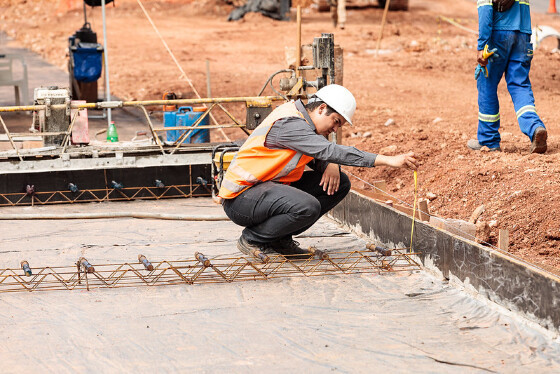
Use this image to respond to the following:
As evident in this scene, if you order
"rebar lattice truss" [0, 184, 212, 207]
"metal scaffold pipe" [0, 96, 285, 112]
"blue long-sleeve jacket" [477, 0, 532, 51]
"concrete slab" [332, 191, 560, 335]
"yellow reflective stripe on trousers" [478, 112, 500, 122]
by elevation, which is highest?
"blue long-sleeve jacket" [477, 0, 532, 51]

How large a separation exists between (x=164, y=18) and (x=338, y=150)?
24479 mm

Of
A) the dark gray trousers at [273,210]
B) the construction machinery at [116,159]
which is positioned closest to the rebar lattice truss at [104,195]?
the construction machinery at [116,159]

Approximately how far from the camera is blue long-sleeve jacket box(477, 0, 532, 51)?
7781mm

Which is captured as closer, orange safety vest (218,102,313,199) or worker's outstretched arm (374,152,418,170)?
worker's outstretched arm (374,152,418,170)

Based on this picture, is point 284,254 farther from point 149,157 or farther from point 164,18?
point 164,18

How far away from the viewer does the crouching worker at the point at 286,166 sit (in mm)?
5203

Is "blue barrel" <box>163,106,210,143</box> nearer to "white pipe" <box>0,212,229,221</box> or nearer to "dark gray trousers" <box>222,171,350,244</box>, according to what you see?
"white pipe" <box>0,212,229,221</box>

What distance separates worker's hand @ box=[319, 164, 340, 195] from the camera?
5.49 metres

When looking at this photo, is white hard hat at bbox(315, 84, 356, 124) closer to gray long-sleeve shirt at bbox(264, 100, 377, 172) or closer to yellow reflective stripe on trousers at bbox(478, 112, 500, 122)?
gray long-sleeve shirt at bbox(264, 100, 377, 172)

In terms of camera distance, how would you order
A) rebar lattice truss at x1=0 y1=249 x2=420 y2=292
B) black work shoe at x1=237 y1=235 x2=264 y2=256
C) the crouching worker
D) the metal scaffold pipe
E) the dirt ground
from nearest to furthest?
rebar lattice truss at x1=0 y1=249 x2=420 y2=292 → the crouching worker → black work shoe at x1=237 y1=235 x2=264 y2=256 → the dirt ground → the metal scaffold pipe

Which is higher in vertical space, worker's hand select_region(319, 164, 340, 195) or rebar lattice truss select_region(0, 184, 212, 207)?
worker's hand select_region(319, 164, 340, 195)

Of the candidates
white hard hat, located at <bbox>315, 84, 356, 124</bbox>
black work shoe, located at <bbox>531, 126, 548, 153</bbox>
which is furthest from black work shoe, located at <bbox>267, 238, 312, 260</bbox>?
black work shoe, located at <bbox>531, 126, 548, 153</bbox>

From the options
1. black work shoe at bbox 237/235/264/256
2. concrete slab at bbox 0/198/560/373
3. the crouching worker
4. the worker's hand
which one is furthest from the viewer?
black work shoe at bbox 237/235/264/256

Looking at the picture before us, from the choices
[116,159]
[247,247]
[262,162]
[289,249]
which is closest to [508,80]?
[289,249]
